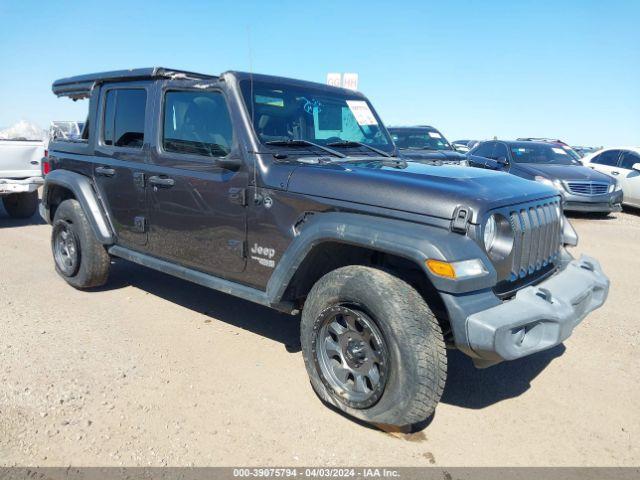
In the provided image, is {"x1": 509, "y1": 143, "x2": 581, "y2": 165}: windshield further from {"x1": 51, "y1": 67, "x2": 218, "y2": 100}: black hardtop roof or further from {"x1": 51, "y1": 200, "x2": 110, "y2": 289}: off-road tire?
{"x1": 51, "y1": 200, "x2": 110, "y2": 289}: off-road tire

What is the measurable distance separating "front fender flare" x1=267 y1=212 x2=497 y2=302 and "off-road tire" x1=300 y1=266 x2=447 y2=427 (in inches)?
7.3

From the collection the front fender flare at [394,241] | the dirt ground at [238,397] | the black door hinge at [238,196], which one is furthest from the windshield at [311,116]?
the dirt ground at [238,397]

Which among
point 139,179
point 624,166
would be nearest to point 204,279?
point 139,179

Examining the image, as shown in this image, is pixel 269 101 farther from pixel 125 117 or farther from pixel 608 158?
pixel 608 158

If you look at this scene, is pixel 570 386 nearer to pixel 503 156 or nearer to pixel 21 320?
pixel 21 320

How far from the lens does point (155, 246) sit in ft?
13.9

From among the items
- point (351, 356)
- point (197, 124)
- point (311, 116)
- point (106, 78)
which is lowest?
point (351, 356)

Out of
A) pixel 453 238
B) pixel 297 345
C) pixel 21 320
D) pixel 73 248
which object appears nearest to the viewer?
pixel 453 238

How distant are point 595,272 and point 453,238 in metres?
1.50

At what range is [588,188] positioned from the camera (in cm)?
1046

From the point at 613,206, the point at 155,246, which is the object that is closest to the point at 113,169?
the point at 155,246

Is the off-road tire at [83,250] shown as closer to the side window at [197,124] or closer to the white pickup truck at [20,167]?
the side window at [197,124]

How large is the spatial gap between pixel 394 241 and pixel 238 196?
49.3 inches

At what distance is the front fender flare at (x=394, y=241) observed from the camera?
2.55 m
